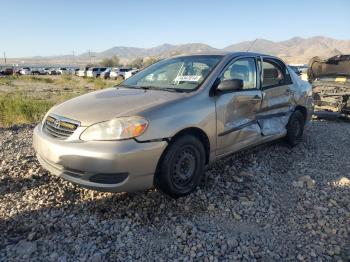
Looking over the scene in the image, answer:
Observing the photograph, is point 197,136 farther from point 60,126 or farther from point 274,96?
point 274,96

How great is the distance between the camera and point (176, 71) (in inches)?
195

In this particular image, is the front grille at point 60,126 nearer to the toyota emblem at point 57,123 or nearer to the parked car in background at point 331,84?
the toyota emblem at point 57,123

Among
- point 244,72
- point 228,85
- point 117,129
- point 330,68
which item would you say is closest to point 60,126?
point 117,129

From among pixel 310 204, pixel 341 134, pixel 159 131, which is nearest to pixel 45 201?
pixel 159 131

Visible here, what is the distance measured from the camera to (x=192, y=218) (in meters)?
3.80

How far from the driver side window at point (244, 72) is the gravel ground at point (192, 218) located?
1.16 meters

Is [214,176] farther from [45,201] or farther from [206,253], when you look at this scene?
[45,201]

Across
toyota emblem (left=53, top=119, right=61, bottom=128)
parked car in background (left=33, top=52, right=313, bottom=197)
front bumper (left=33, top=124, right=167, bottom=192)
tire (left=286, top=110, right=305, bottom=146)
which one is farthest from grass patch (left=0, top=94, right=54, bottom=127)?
tire (left=286, top=110, right=305, bottom=146)

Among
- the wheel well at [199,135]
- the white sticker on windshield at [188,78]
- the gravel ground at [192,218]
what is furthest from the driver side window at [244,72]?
the gravel ground at [192,218]

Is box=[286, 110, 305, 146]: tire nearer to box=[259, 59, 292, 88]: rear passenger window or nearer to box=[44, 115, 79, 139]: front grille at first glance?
box=[259, 59, 292, 88]: rear passenger window

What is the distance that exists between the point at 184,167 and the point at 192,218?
575 millimetres

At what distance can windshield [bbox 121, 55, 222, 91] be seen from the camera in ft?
14.9

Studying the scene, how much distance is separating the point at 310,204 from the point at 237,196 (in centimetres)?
82

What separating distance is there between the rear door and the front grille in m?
2.67
